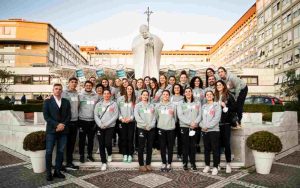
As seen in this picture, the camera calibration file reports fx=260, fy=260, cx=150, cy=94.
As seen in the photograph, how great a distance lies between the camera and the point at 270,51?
4162 cm

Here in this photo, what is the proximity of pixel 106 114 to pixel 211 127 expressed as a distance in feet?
8.53

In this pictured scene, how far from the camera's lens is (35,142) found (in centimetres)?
623

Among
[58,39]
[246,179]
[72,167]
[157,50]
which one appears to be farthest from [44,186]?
[58,39]

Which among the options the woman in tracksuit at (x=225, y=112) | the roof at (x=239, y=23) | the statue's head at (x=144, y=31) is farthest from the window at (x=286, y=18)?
the woman in tracksuit at (x=225, y=112)

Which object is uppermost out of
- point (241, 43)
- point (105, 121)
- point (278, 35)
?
point (241, 43)

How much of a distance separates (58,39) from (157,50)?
49.5m

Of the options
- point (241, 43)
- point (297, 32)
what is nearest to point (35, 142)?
point (297, 32)

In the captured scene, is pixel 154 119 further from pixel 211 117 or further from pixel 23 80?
pixel 23 80

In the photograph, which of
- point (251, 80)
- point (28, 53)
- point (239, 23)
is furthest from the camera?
point (239, 23)

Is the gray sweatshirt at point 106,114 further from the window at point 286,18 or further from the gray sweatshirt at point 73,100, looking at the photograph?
the window at point 286,18

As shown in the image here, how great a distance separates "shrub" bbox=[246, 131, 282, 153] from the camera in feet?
20.5

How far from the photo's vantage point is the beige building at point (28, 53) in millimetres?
44312

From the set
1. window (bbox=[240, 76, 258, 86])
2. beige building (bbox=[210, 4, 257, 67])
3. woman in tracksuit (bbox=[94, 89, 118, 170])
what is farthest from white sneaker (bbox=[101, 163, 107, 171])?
beige building (bbox=[210, 4, 257, 67])

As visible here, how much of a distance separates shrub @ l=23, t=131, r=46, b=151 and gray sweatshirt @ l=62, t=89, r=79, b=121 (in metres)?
0.84
